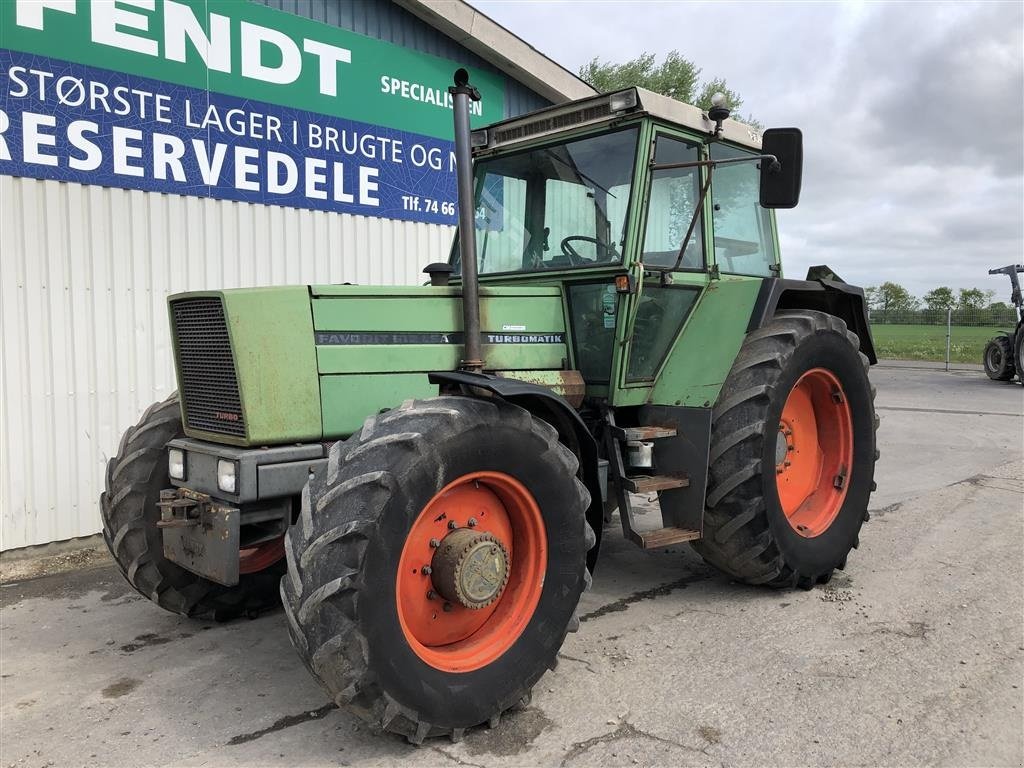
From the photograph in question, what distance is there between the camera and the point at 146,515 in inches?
151

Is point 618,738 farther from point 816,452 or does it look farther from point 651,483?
point 816,452

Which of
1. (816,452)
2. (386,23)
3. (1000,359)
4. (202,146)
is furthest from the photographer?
(1000,359)

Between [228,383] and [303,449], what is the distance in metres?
0.43

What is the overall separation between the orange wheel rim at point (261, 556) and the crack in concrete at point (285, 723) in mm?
1150

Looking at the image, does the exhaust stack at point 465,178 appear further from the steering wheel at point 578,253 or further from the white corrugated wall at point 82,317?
the white corrugated wall at point 82,317

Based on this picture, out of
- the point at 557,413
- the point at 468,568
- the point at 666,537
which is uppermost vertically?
the point at 557,413

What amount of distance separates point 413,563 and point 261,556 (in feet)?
5.27

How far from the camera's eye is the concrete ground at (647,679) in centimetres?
290

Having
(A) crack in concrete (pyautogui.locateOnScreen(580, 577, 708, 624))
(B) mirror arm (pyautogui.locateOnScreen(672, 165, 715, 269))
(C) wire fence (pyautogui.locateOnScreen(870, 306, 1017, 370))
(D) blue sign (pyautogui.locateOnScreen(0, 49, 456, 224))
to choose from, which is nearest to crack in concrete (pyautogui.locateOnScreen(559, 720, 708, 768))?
(A) crack in concrete (pyautogui.locateOnScreen(580, 577, 708, 624))

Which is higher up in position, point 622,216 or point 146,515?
point 622,216

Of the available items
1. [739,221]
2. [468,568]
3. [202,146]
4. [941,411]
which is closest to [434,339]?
[468,568]

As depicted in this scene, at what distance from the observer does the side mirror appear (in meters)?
3.86

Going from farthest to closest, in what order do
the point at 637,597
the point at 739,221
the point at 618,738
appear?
the point at 739,221 → the point at 637,597 → the point at 618,738

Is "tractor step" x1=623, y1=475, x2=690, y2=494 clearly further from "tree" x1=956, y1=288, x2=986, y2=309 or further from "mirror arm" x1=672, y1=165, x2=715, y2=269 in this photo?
"tree" x1=956, y1=288, x2=986, y2=309
